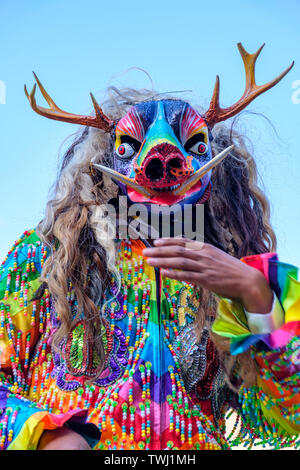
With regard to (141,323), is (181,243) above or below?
above

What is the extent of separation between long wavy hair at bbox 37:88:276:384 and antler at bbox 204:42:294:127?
23cm

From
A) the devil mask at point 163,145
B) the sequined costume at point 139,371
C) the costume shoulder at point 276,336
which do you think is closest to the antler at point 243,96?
the devil mask at point 163,145

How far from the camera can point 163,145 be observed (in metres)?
1.88

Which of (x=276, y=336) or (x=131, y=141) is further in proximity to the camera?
(x=131, y=141)

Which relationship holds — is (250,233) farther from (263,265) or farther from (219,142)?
(263,265)

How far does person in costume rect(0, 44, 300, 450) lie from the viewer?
1.58 metres

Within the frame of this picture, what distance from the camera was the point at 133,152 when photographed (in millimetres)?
2039

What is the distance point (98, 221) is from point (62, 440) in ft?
2.77

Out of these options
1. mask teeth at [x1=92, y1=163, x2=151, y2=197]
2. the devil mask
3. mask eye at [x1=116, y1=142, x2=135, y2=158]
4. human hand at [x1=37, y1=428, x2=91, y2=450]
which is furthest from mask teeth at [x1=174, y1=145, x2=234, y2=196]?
human hand at [x1=37, y1=428, x2=91, y2=450]

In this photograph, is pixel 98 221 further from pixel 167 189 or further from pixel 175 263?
pixel 175 263

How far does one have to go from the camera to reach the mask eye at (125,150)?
2.04m

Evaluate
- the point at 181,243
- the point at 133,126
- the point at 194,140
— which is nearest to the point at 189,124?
the point at 194,140

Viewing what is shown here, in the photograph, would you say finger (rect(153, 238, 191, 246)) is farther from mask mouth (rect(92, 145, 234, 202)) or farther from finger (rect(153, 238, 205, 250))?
mask mouth (rect(92, 145, 234, 202))
